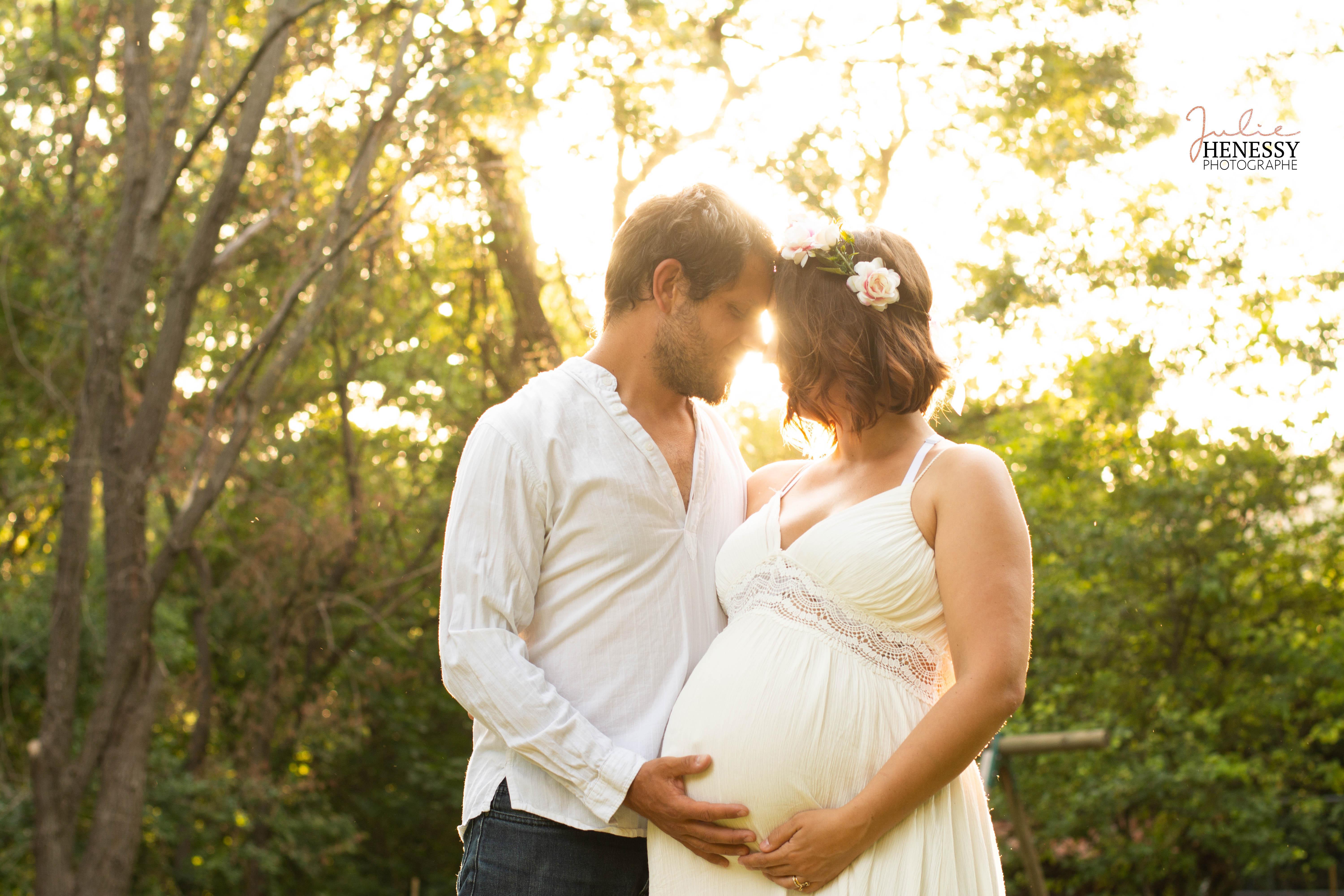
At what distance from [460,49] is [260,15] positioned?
108 inches

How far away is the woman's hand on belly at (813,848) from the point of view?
5.83ft

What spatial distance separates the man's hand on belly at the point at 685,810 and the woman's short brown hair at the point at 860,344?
70 centimetres

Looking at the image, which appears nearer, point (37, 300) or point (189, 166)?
point (189, 166)

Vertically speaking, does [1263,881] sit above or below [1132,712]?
below

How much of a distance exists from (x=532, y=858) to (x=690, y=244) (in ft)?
3.99

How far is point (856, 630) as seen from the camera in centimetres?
193

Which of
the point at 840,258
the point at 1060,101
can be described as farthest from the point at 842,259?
the point at 1060,101

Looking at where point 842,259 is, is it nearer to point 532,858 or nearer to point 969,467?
point 969,467

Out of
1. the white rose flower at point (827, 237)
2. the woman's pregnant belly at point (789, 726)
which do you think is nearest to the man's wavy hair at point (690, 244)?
the white rose flower at point (827, 237)

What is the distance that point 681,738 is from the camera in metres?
1.99

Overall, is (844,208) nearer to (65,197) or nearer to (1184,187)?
(1184,187)

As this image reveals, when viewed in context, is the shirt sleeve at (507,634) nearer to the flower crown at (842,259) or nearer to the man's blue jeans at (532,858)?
the man's blue jeans at (532,858)

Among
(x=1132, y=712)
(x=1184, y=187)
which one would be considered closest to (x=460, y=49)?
(x=1184, y=187)

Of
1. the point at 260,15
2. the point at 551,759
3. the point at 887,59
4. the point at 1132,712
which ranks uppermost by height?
the point at 260,15
